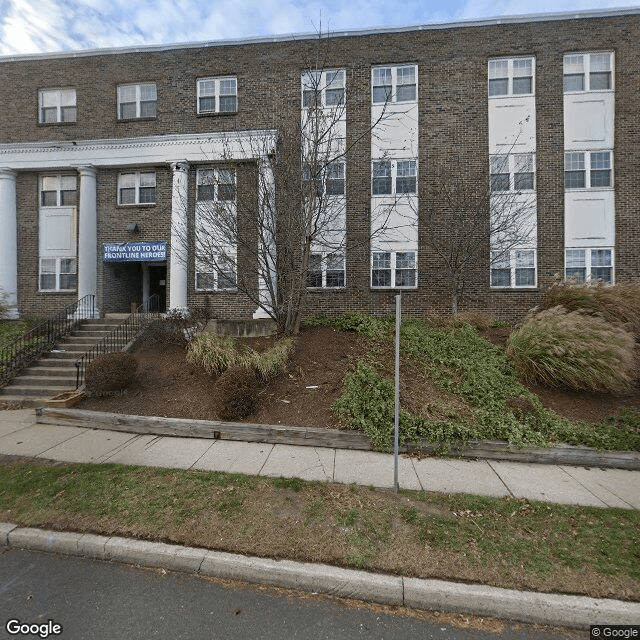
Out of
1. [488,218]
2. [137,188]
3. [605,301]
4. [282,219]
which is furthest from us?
[137,188]

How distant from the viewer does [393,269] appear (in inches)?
490

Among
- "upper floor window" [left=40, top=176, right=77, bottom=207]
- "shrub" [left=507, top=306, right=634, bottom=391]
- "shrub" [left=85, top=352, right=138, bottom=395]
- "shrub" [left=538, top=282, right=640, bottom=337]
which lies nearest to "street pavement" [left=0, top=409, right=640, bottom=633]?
"shrub" [left=85, top=352, right=138, bottom=395]

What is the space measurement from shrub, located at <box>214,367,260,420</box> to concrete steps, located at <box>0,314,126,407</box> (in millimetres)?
4418

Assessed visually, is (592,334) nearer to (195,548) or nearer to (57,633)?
(195,548)

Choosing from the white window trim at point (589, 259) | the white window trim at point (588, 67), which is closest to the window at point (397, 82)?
the white window trim at point (588, 67)

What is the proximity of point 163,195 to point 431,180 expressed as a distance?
10.2 metres

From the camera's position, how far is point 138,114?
13.1m

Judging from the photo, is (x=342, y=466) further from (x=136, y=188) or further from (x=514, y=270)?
(x=136, y=188)

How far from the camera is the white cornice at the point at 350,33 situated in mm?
11688

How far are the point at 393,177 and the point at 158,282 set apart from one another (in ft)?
36.0

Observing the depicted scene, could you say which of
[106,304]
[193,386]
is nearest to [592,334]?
[193,386]

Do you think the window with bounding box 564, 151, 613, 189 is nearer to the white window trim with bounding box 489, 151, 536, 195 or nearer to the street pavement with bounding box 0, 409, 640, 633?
the white window trim with bounding box 489, 151, 536, 195

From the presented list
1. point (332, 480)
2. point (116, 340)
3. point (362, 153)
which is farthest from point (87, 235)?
point (332, 480)

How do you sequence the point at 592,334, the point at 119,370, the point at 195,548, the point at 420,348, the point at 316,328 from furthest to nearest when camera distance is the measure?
the point at 316,328
the point at 420,348
the point at 119,370
the point at 592,334
the point at 195,548
